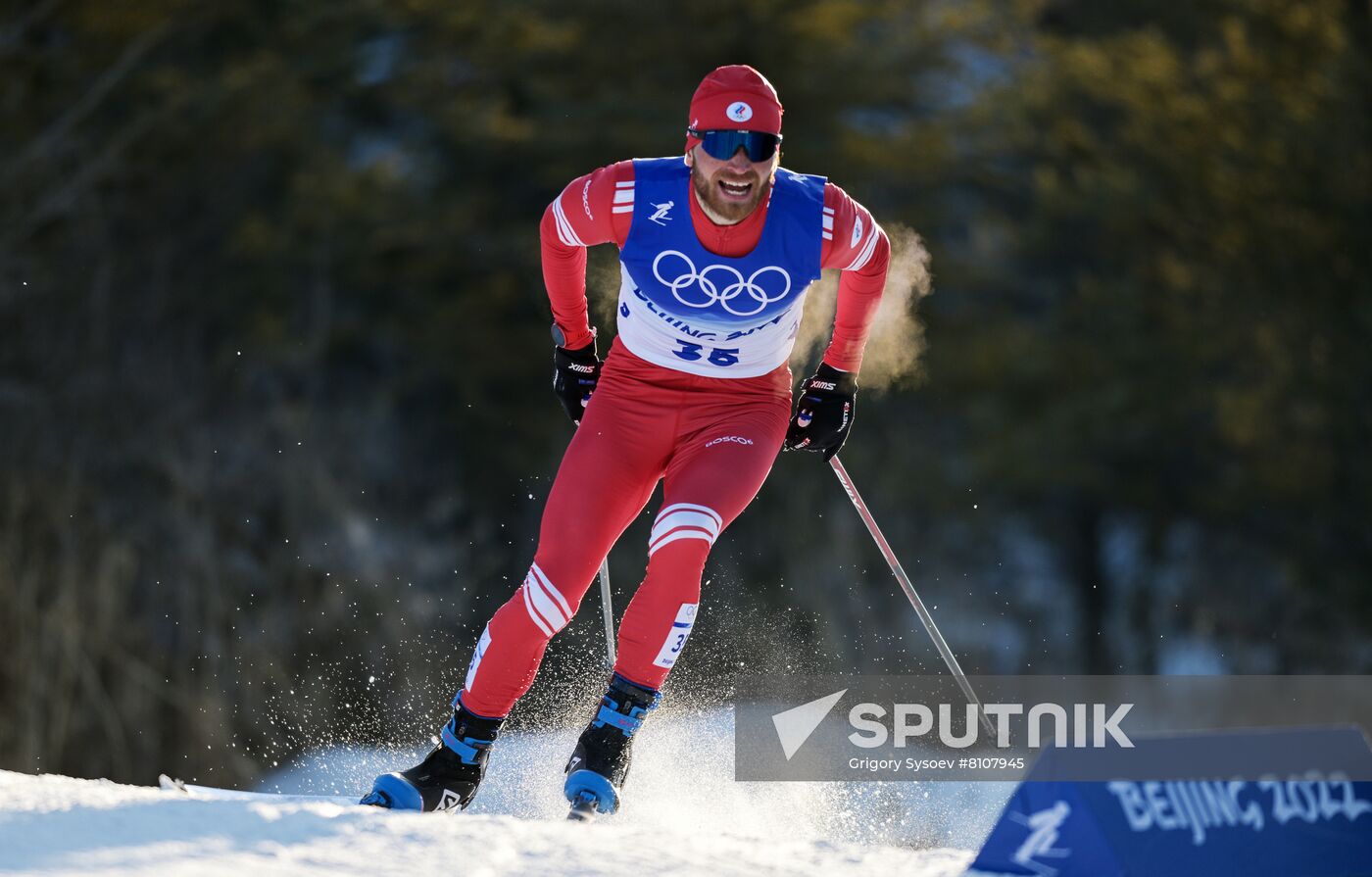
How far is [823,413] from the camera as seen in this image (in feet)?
14.3

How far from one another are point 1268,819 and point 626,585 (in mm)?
10243

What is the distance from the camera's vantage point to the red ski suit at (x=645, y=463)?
3.79 metres

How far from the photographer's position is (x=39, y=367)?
13.6 metres

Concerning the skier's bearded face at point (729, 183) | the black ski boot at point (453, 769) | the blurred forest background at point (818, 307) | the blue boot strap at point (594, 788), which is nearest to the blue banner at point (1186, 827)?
the blue boot strap at point (594, 788)

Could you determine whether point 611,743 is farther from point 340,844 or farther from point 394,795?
point 340,844

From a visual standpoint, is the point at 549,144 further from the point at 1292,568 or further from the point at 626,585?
the point at 1292,568

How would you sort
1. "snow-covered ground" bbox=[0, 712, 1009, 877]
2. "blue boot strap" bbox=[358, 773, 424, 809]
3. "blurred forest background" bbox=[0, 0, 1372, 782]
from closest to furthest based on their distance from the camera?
"snow-covered ground" bbox=[0, 712, 1009, 877]
"blue boot strap" bbox=[358, 773, 424, 809]
"blurred forest background" bbox=[0, 0, 1372, 782]

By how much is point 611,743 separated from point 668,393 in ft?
2.86

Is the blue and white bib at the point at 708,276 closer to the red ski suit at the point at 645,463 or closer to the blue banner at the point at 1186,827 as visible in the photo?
the red ski suit at the point at 645,463

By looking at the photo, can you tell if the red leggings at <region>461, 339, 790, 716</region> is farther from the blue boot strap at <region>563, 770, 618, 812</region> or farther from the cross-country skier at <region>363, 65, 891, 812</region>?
the blue boot strap at <region>563, 770, 618, 812</region>

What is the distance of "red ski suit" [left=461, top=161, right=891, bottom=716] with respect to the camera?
12.4 ft

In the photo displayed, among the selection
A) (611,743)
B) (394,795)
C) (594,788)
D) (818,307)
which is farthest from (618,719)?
(818,307)

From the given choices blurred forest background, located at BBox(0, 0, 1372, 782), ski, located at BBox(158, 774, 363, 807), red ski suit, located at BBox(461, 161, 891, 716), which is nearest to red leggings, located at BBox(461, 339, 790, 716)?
red ski suit, located at BBox(461, 161, 891, 716)

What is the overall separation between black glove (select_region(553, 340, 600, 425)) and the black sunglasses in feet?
2.42
